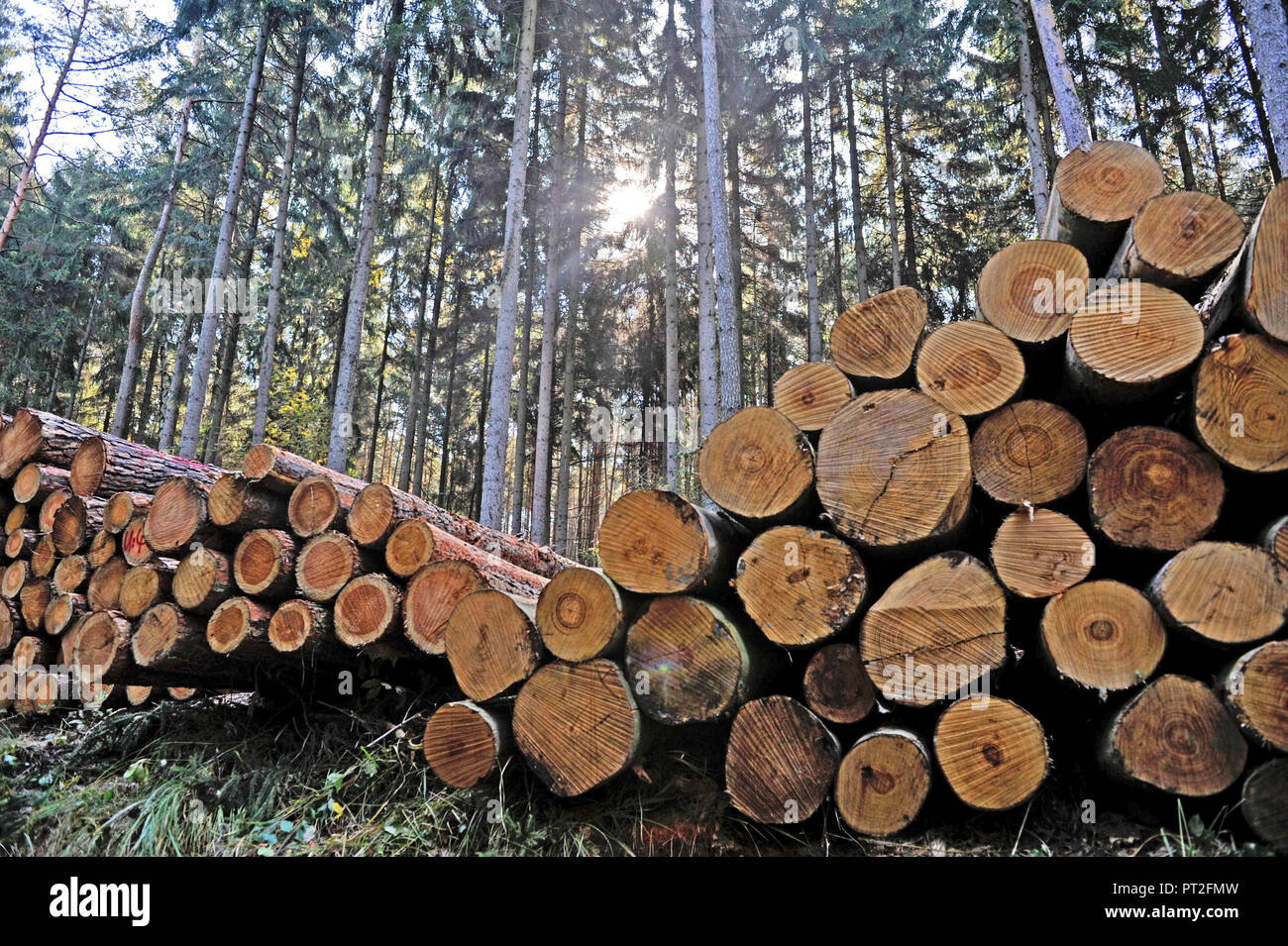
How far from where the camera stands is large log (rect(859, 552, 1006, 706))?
Result: 2.44 metres

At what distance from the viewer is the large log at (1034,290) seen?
2621 mm

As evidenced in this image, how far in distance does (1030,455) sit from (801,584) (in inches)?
39.6

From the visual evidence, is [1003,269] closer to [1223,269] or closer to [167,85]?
[1223,269]

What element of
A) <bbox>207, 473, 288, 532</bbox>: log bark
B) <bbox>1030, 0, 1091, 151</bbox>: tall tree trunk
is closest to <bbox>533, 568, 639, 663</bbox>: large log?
<bbox>207, 473, 288, 532</bbox>: log bark

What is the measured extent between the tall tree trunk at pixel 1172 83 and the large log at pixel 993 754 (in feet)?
49.7

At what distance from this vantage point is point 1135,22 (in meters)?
13.8

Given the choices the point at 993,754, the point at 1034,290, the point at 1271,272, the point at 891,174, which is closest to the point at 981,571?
the point at 993,754

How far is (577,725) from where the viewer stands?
2.80 m

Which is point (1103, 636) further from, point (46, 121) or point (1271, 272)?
point (46, 121)

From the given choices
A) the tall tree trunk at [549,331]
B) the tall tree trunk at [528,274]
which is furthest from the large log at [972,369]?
the tall tree trunk at [528,274]

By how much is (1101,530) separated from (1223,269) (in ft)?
3.77

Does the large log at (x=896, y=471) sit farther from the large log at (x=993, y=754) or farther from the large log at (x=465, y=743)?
the large log at (x=465, y=743)

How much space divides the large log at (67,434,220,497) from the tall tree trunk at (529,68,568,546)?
8.69 metres
